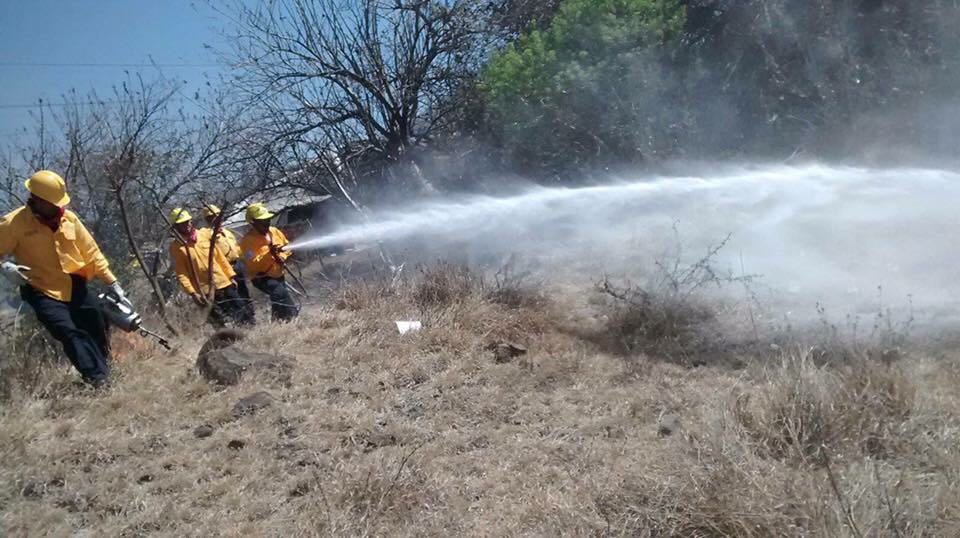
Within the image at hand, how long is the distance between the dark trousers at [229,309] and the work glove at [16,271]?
8.10ft

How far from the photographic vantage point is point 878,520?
298 cm

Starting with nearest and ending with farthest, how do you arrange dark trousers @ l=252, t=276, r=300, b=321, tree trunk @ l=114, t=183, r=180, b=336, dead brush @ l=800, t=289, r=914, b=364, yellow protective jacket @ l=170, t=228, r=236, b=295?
dead brush @ l=800, t=289, r=914, b=364 → tree trunk @ l=114, t=183, r=180, b=336 → yellow protective jacket @ l=170, t=228, r=236, b=295 → dark trousers @ l=252, t=276, r=300, b=321

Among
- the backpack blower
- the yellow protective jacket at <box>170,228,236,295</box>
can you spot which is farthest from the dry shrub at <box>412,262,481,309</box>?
the backpack blower

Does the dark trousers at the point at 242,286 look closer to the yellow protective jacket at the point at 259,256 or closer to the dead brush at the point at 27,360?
the yellow protective jacket at the point at 259,256

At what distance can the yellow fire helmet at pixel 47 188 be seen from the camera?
18.4ft

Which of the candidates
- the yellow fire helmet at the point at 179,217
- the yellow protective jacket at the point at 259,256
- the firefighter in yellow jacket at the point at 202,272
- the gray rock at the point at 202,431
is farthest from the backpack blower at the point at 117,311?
the yellow protective jacket at the point at 259,256

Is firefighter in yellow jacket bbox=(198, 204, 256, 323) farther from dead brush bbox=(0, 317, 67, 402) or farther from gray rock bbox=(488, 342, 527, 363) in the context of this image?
gray rock bbox=(488, 342, 527, 363)

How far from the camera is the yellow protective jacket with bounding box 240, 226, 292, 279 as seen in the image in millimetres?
8547

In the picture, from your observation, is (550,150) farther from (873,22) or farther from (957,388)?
(957,388)

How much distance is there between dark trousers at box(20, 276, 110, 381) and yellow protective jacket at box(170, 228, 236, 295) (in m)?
1.85

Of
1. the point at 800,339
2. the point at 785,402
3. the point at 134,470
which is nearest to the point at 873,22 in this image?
the point at 800,339

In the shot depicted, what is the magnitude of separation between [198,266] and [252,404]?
332 centimetres

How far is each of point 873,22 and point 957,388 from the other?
7.12 meters

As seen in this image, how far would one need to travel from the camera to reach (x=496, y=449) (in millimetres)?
4574
